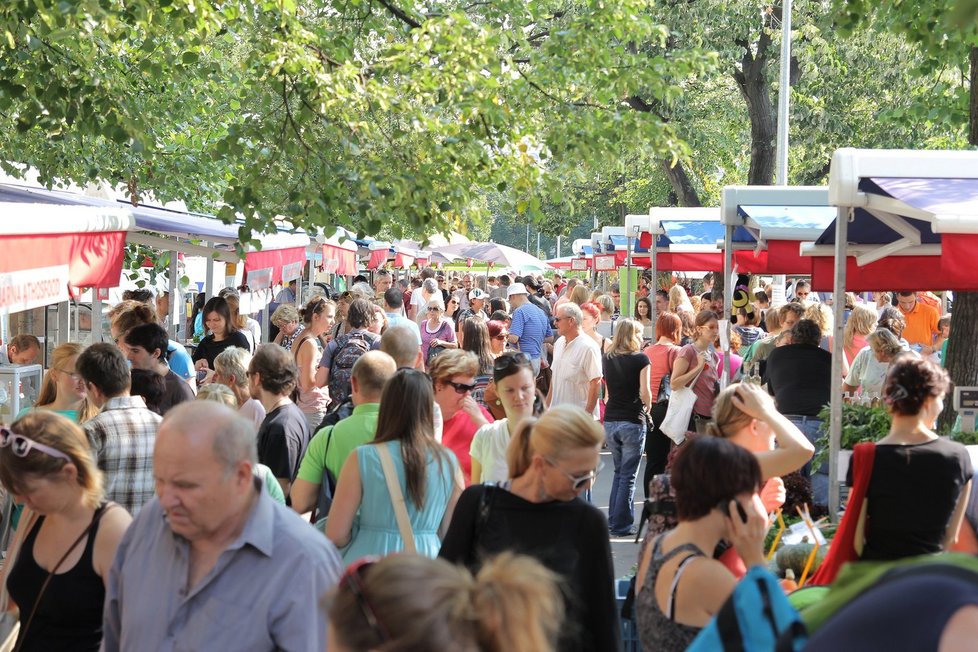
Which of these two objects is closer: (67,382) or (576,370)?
(67,382)

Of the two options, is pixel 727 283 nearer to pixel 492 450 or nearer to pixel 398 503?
pixel 492 450

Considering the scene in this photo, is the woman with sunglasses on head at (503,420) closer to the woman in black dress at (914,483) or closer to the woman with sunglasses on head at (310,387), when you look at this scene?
the woman in black dress at (914,483)

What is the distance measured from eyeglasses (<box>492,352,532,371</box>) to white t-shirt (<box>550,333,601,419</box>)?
3.79 m

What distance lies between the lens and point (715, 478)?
373 cm

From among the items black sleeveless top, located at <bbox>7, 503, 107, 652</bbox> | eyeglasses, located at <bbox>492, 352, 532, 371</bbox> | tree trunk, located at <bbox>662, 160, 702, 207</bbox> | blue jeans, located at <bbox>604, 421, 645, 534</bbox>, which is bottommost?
blue jeans, located at <bbox>604, 421, 645, 534</bbox>

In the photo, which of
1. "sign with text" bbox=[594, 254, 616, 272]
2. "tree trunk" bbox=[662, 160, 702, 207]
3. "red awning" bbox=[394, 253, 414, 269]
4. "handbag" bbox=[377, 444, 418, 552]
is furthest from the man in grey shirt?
"red awning" bbox=[394, 253, 414, 269]

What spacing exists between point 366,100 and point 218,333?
285cm

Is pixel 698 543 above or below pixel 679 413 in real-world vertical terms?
above

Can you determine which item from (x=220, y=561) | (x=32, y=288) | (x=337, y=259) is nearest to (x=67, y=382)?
(x=32, y=288)

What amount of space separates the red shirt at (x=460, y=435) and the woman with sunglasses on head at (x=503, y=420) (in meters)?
0.22

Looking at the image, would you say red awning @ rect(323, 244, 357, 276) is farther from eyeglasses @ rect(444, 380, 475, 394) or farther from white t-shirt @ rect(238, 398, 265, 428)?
eyeglasses @ rect(444, 380, 475, 394)

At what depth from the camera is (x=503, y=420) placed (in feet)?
20.2

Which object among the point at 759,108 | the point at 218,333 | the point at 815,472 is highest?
the point at 759,108

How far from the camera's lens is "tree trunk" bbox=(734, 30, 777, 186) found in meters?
23.7
